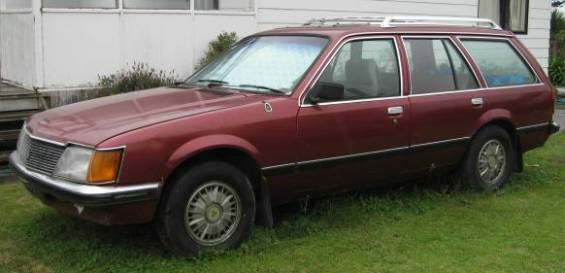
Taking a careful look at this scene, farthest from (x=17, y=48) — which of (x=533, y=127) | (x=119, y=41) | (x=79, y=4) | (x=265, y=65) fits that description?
(x=533, y=127)

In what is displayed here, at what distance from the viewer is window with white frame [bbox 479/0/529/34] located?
14836 millimetres

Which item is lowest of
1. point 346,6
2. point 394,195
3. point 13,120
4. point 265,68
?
point 394,195

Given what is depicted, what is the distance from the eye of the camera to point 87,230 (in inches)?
196

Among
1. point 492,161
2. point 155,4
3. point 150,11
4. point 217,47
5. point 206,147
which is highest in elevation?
point 155,4

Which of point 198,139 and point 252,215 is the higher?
point 198,139

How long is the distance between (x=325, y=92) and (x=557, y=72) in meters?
14.8

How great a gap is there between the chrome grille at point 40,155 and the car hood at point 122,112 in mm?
56

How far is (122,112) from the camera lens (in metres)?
4.64

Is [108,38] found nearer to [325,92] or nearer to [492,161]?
[325,92]

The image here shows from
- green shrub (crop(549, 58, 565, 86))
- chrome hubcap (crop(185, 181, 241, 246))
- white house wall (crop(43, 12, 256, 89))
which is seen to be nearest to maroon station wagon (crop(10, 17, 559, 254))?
chrome hubcap (crop(185, 181, 241, 246))

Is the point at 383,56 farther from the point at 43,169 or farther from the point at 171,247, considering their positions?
the point at 43,169

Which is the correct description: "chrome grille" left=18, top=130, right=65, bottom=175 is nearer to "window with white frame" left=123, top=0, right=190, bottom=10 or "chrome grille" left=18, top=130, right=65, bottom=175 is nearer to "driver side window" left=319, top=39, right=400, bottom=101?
"driver side window" left=319, top=39, right=400, bottom=101

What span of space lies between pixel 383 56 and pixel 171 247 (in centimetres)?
241

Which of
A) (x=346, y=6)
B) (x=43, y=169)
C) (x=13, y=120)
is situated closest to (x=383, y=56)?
(x=43, y=169)
